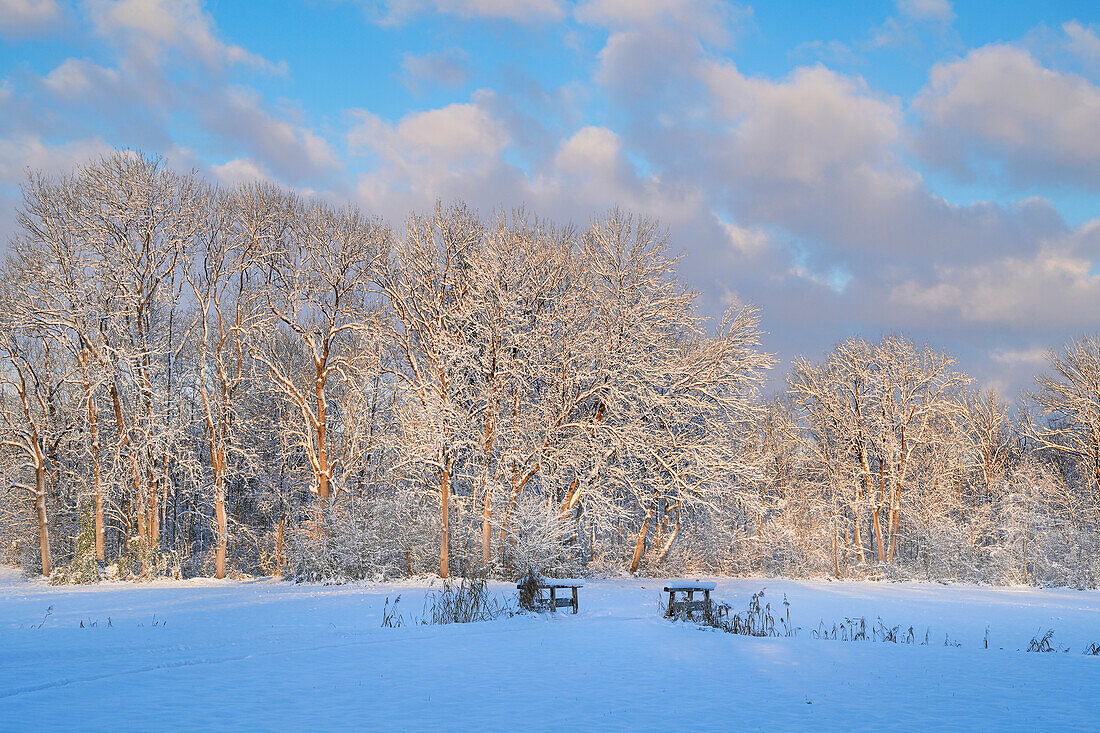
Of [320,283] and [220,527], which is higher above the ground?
[320,283]

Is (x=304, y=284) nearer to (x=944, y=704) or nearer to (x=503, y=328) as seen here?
(x=503, y=328)

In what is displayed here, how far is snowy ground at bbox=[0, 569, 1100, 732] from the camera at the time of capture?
642 centimetres

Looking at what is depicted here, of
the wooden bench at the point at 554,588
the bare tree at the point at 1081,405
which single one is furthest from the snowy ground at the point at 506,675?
the bare tree at the point at 1081,405

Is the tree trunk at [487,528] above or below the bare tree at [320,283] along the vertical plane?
below

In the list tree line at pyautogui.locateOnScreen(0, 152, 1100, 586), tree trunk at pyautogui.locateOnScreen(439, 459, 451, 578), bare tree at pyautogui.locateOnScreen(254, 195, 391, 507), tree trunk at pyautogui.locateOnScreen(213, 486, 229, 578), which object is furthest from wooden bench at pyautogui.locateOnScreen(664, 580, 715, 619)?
tree trunk at pyautogui.locateOnScreen(213, 486, 229, 578)

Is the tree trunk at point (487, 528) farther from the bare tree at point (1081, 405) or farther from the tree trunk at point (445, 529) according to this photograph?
the bare tree at point (1081, 405)

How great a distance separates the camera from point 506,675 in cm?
841

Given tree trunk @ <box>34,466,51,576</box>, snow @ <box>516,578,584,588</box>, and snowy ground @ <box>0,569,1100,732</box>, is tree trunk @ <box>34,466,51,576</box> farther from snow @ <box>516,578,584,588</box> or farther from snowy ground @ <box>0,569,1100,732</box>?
snow @ <box>516,578,584,588</box>

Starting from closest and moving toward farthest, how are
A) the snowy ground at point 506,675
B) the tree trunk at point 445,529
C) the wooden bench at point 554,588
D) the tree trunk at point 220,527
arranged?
the snowy ground at point 506,675 → the wooden bench at point 554,588 → the tree trunk at point 445,529 → the tree trunk at point 220,527

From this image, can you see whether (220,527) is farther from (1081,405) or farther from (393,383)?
(1081,405)

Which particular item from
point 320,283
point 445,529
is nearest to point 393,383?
point 320,283

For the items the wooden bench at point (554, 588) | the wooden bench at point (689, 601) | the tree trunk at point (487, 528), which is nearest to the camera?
the wooden bench at point (689, 601)

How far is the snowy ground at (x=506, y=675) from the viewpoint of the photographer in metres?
6.42

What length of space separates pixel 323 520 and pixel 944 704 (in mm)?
20360
